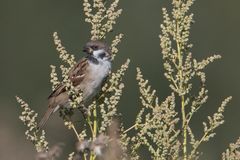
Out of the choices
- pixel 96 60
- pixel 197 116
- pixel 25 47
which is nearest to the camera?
pixel 96 60

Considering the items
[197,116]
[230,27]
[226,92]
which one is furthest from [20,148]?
[230,27]

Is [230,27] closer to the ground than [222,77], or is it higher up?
higher up

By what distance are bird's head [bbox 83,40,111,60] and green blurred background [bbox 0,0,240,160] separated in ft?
14.9

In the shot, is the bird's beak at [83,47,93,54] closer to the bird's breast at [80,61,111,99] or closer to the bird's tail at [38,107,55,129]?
the bird's breast at [80,61,111,99]

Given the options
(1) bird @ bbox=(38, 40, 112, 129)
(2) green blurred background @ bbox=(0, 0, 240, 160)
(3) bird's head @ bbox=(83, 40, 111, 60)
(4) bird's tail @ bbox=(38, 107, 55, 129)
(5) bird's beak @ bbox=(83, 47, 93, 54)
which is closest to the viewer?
(3) bird's head @ bbox=(83, 40, 111, 60)

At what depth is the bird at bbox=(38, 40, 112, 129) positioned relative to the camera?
21.9 ft

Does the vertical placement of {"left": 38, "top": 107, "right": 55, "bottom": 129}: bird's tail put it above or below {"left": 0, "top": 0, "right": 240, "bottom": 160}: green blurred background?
below

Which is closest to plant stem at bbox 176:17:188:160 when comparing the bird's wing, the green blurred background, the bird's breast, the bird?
the bird

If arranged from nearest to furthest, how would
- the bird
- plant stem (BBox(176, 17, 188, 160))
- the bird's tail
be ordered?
plant stem (BBox(176, 17, 188, 160)), the bird, the bird's tail

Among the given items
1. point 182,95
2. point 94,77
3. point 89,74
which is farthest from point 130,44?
point 182,95

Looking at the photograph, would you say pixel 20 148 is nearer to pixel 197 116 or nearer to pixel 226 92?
pixel 197 116

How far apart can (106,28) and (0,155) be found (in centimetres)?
94

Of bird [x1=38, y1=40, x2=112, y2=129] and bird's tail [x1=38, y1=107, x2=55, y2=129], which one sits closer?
bird [x1=38, y1=40, x2=112, y2=129]

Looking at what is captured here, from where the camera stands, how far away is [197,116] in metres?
14.2
